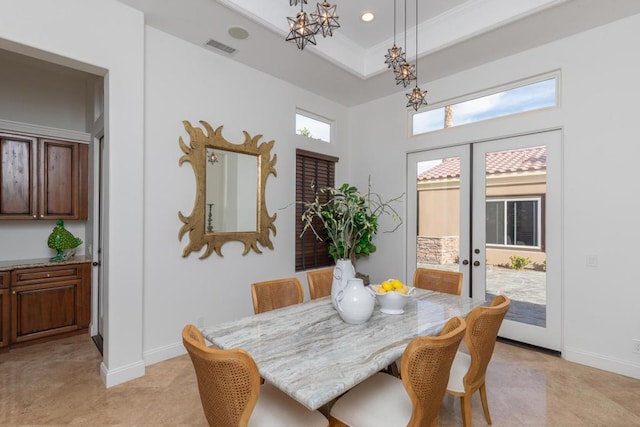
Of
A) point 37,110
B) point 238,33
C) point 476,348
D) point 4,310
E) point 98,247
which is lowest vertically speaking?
point 4,310

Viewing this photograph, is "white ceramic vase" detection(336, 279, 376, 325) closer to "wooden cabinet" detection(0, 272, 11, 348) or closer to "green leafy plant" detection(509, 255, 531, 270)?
"green leafy plant" detection(509, 255, 531, 270)

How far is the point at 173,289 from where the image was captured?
3182mm

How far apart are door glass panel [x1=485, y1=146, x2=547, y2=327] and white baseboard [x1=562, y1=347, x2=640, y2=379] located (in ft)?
1.17

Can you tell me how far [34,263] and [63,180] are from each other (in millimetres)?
1007

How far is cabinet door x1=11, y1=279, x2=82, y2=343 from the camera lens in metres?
3.32

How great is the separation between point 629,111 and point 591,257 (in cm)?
138

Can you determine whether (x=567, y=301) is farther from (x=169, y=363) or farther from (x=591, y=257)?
(x=169, y=363)

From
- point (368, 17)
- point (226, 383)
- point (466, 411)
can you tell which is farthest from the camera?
point (368, 17)

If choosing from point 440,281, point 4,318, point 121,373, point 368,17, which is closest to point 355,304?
point 440,281

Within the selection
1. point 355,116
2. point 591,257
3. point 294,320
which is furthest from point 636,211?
point 355,116

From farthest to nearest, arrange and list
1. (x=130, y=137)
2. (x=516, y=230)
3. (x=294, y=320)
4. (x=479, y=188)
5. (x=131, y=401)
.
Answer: (x=479, y=188)
(x=516, y=230)
(x=130, y=137)
(x=131, y=401)
(x=294, y=320)

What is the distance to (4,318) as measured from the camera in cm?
323

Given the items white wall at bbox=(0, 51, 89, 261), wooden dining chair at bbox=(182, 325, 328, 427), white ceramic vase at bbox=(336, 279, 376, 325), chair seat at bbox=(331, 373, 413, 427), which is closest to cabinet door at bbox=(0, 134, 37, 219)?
white wall at bbox=(0, 51, 89, 261)

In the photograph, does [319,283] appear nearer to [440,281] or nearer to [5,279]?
[440,281]
